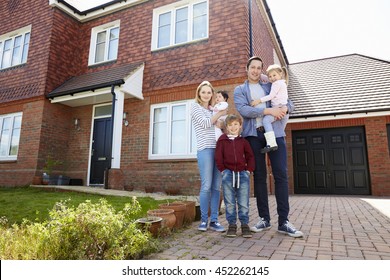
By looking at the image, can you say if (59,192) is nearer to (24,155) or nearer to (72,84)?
(24,155)

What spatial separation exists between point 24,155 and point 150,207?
7.08 meters

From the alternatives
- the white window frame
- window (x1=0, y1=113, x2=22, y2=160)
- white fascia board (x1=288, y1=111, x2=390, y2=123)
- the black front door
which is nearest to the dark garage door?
white fascia board (x1=288, y1=111, x2=390, y2=123)

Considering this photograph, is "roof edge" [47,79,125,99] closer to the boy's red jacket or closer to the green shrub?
the boy's red jacket

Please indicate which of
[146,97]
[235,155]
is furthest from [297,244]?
[146,97]

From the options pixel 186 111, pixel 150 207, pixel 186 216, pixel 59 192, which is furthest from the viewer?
pixel 186 111

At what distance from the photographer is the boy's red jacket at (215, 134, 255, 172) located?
10.4ft

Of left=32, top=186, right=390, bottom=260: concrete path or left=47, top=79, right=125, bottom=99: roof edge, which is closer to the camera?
left=32, top=186, right=390, bottom=260: concrete path

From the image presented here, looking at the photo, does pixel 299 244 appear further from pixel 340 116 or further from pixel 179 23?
pixel 179 23

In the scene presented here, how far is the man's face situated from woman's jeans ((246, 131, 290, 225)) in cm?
75

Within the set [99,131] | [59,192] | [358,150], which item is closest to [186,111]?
[99,131]

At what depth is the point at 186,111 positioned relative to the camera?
26.2 feet

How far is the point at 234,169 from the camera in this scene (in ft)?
10.4

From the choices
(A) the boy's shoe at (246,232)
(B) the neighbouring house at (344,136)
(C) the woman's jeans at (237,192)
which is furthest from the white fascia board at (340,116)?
(A) the boy's shoe at (246,232)

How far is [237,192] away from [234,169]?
0.31 meters
